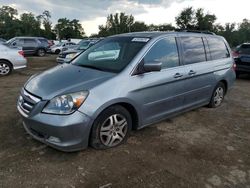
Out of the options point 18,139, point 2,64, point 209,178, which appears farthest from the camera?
point 2,64

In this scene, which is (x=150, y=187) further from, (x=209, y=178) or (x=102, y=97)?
(x=102, y=97)

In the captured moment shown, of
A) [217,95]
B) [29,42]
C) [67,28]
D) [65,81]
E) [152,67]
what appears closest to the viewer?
[65,81]

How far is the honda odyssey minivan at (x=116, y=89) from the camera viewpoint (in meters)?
3.19

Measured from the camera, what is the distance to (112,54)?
4.24 metres

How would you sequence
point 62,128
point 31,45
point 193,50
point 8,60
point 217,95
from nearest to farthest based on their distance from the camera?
point 62,128 → point 193,50 → point 217,95 → point 8,60 → point 31,45

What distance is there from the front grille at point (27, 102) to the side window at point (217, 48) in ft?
12.2

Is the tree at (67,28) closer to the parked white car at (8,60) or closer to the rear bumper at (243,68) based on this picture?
the parked white car at (8,60)

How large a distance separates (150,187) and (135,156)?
676mm

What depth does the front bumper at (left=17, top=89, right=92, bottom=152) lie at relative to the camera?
3094 millimetres

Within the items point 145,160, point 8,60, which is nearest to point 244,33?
point 8,60

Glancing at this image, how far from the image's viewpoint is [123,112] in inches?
142

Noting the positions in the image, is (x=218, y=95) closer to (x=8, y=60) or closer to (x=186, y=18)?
(x=8, y=60)

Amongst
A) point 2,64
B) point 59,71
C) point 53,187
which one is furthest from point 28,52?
point 53,187

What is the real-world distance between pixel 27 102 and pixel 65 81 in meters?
0.58
